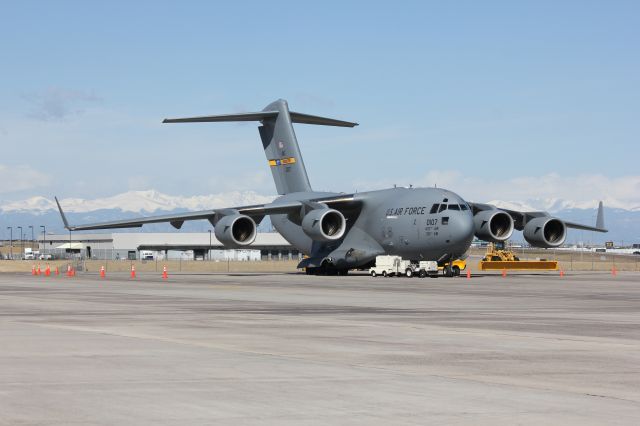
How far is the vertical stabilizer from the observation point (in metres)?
65.5

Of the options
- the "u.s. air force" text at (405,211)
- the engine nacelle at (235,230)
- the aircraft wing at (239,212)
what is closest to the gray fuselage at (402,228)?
the "u.s. air force" text at (405,211)

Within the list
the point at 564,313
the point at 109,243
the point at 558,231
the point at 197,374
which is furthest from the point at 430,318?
the point at 109,243

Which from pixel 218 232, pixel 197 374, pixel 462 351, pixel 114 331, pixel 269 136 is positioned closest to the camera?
pixel 197 374

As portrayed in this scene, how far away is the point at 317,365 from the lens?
527 inches

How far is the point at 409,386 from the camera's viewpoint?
11.3 metres

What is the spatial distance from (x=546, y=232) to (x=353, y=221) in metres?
10.8

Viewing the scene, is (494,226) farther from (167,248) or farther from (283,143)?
(167,248)

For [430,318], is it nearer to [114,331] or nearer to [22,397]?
[114,331]

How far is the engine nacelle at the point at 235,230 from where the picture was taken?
55188 millimetres

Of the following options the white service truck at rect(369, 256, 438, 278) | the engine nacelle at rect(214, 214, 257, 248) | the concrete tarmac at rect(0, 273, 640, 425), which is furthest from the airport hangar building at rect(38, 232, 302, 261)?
the concrete tarmac at rect(0, 273, 640, 425)

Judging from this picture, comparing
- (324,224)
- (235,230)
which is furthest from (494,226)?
(235,230)

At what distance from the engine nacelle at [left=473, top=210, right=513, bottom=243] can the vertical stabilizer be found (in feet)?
40.1

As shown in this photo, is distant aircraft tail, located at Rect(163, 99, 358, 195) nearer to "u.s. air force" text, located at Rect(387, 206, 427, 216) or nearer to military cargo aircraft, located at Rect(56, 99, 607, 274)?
military cargo aircraft, located at Rect(56, 99, 607, 274)

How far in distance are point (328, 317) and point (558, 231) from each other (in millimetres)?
38522
